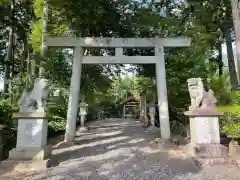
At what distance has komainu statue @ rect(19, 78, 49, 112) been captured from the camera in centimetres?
573

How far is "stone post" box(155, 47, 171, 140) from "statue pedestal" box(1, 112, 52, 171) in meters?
4.21

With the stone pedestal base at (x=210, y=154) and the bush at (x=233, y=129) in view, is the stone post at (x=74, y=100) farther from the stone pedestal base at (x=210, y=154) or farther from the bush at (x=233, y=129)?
the bush at (x=233, y=129)

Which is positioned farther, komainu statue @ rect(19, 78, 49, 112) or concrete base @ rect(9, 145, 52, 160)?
komainu statue @ rect(19, 78, 49, 112)

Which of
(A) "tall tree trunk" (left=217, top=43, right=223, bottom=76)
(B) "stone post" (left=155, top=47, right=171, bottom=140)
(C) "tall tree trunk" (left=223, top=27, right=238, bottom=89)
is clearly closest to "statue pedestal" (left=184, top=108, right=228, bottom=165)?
(B) "stone post" (left=155, top=47, right=171, bottom=140)

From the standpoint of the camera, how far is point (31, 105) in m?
5.75

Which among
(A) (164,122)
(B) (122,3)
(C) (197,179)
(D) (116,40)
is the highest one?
(B) (122,3)

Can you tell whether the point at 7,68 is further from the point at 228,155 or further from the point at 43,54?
the point at 228,155

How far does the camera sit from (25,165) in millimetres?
5230

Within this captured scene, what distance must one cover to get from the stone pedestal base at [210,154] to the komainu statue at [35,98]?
157 inches

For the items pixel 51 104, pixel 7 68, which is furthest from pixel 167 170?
pixel 7 68

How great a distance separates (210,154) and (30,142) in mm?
4397

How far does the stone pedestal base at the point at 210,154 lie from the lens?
5496 mm

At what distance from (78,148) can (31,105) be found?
2.60 m

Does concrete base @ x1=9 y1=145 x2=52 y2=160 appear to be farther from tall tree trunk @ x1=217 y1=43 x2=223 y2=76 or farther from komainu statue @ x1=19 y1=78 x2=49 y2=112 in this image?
tall tree trunk @ x1=217 y1=43 x2=223 y2=76
